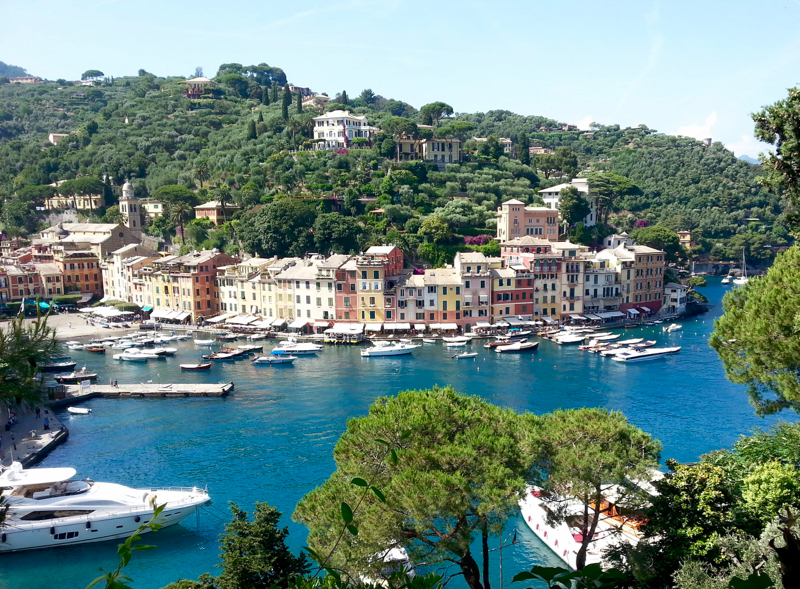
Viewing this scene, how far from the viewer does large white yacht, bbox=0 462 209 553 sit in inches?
846

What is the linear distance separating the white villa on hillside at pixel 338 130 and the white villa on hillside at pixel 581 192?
2736 centimetres

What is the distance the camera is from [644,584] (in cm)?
1345

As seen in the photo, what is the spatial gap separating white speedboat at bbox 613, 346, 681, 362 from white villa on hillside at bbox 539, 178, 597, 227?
31314 millimetres

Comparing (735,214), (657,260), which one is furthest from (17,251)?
(735,214)

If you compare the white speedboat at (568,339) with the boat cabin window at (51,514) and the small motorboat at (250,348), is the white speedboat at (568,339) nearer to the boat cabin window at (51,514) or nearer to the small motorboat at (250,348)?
the small motorboat at (250,348)

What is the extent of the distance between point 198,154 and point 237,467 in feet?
276

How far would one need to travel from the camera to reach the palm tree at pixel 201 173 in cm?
8792

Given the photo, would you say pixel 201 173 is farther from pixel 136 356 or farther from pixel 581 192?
pixel 581 192

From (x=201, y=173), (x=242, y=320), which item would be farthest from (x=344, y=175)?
(x=242, y=320)

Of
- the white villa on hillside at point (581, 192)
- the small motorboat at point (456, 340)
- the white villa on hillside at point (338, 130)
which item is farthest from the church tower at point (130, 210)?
the white villa on hillside at point (581, 192)

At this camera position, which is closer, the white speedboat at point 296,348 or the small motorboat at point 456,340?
the white speedboat at point 296,348

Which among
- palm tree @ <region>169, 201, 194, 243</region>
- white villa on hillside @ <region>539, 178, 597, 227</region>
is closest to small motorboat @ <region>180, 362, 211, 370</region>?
palm tree @ <region>169, 201, 194, 243</region>

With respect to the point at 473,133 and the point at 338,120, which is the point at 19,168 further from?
the point at 473,133

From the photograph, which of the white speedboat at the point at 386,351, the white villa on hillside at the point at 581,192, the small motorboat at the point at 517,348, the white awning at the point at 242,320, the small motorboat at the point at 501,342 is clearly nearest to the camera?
the white speedboat at the point at 386,351
